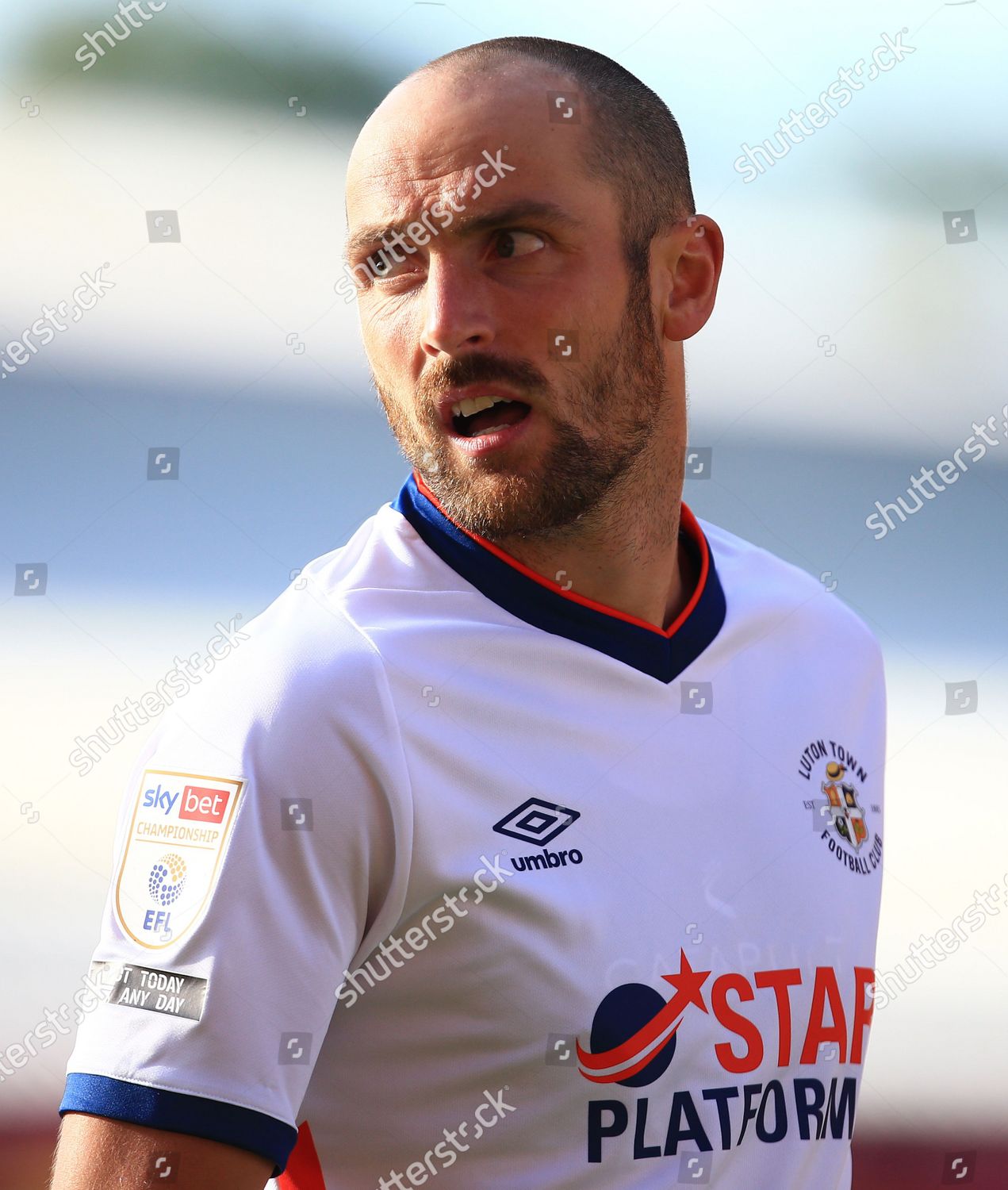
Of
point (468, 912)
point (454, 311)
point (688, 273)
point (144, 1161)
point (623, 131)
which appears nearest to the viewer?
point (144, 1161)

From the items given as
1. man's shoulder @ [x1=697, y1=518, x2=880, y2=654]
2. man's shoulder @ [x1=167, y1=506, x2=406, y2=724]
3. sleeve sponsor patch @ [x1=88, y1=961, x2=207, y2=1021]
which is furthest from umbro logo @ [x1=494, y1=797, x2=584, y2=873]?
man's shoulder @ [x1=697, y1=518, x2=880, y2=654]

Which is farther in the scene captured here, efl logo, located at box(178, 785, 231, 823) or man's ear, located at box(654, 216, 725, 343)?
man's ear, located at box(654, 216, 725, 343)

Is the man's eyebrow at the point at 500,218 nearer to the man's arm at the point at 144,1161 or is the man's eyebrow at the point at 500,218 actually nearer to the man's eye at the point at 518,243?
the man's eye at the point at 518,243

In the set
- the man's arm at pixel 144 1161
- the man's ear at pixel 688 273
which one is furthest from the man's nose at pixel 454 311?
the man's arm at pixel 144 1161

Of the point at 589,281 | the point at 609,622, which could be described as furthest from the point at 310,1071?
the point at 589,281

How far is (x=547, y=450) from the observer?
41.4 inches

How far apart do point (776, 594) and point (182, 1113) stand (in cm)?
78

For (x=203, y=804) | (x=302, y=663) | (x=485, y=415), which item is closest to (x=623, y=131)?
(x=485, y=415)

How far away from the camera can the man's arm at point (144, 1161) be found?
0.78 metres

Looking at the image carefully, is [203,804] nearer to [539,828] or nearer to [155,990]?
[155,990]

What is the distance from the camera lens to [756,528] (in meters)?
6.06

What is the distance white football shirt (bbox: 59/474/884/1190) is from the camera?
32.5 inches

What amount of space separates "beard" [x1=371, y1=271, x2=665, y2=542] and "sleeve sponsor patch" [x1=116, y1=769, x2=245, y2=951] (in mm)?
330

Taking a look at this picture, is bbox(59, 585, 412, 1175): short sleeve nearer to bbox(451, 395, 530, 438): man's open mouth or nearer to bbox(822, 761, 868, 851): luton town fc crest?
bbox(451, 395, 530, 438): man's open mouth
